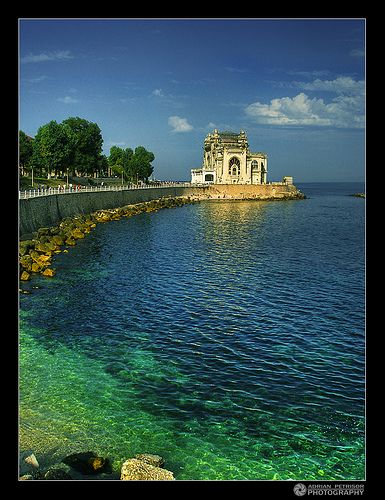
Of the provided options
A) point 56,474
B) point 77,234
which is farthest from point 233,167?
point 56,474

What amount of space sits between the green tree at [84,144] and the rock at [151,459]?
79011 mm

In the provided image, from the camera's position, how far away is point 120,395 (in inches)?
719

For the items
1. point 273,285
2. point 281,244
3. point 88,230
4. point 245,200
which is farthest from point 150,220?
point 245,200

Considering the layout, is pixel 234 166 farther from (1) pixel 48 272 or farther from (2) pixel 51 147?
(1) pixel 48 272

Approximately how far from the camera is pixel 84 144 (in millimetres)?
99188

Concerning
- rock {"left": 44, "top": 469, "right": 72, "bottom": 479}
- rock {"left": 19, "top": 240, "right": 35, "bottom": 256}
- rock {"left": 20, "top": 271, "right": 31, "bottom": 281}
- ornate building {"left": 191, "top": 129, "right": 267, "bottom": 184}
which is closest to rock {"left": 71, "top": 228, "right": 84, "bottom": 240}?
rock {"left": 19, "top": 240, "right": 35, "bottom": 256}

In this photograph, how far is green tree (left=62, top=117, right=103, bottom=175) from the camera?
91625mm

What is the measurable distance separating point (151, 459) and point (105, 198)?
250ft

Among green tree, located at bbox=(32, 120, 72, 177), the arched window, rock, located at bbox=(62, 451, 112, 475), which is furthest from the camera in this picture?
the arched window

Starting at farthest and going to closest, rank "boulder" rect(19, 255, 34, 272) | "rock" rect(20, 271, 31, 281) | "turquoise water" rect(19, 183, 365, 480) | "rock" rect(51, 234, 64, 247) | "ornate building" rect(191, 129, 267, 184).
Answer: "ornate building" rect(191, 129, 267, 184) < "rock" rect(51, 234, 64, 247) < "boulder" rect(19, 255, 34, 272) < "rock" rect(20, 271, 31, 281) < "turquoise water" rect(19, 183, 365, 480)

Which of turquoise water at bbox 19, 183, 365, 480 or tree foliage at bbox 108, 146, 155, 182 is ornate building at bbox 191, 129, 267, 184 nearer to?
tree foliage at bbox 108, 146, 155, 182

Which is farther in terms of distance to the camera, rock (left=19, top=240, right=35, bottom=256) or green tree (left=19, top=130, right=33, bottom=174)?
green tree (left=19, top=130, right=33, bottom=174)

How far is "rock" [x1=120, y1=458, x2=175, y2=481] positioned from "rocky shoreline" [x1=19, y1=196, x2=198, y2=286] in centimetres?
2083
